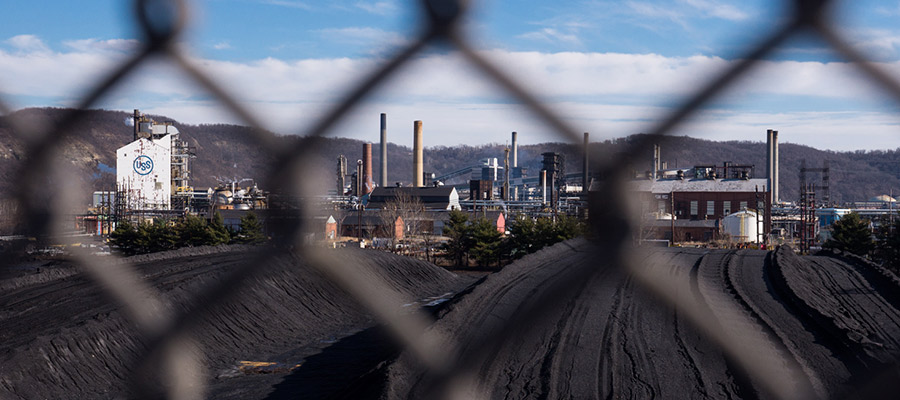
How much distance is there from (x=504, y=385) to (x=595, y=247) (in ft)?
14.9

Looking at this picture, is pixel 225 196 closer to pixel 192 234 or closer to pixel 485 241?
pixel 192 234

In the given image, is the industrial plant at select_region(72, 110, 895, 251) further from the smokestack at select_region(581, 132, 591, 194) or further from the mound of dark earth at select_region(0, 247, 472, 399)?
the mound of dark earth at select_region(0, 247, 472, 399)

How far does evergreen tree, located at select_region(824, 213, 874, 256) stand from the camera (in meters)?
14.4

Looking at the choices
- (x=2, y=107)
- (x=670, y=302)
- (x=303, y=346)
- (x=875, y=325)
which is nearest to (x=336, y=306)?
(x=303, y=346)

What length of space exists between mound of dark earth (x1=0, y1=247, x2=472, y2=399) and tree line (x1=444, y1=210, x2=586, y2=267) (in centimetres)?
455

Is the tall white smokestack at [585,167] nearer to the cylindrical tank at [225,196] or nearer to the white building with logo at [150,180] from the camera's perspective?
the cylindrical tank at [225,196]

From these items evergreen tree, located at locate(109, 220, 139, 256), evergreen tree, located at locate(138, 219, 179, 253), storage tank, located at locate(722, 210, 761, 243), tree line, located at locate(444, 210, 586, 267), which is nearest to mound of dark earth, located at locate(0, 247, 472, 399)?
evergreen tree, located at locate(109, 220, 139, 256)

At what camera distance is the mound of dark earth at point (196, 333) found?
5336mm

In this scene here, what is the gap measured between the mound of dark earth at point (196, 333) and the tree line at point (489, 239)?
4.55 metres

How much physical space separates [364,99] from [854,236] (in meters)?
15.9

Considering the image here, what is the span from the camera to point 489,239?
16062 mm

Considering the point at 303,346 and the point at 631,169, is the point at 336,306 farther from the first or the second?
the point at 631,169

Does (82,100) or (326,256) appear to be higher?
(82,100)

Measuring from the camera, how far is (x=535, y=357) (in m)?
5.70
